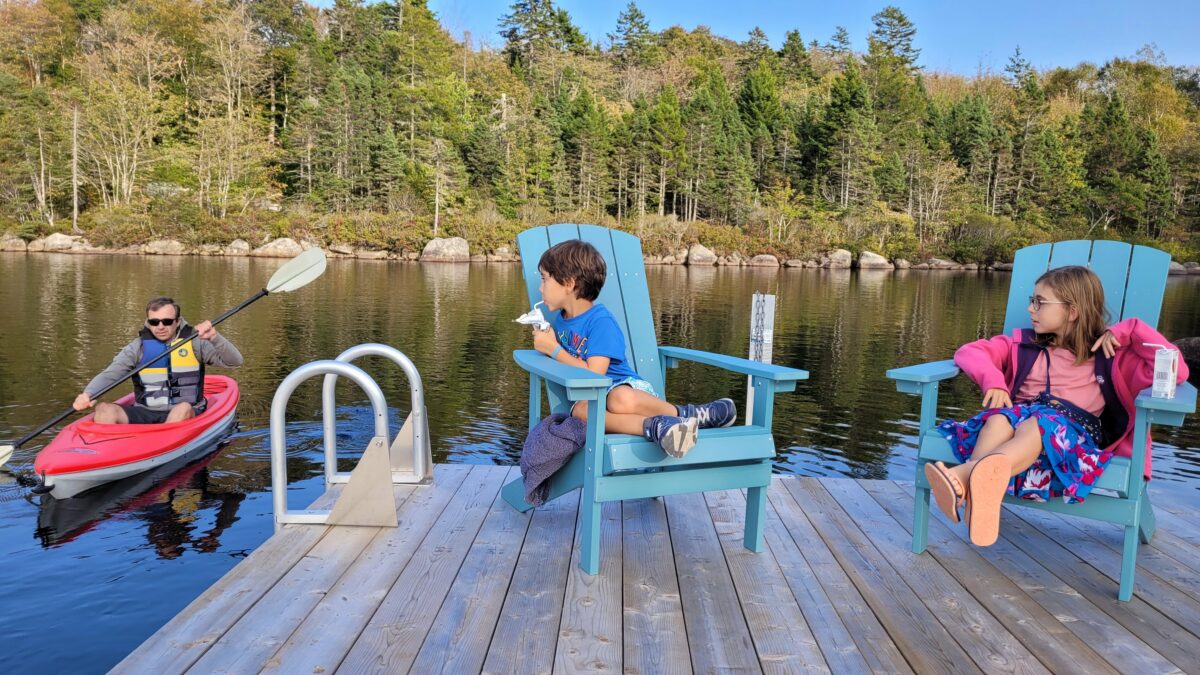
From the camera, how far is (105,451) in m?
4.17

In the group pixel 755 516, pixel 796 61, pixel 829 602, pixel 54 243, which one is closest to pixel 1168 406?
pixel 829 602

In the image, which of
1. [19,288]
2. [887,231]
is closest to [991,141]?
[887,231]

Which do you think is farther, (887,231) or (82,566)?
(887,231)

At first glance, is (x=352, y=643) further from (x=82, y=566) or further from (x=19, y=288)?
(x=19, y=288)

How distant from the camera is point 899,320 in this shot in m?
15.2

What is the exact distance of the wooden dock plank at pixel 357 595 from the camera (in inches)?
71.2

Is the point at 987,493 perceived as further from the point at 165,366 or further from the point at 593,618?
the point at 165,366

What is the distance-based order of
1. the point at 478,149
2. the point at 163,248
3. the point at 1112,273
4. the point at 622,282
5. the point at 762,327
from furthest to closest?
the point at 478,149, the point at 163,248, the point at 762,327, the point at 622,282, the point at 1112,273

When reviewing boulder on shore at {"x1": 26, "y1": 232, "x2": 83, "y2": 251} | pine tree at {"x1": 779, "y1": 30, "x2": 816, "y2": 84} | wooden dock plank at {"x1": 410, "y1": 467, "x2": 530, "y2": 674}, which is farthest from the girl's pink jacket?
pine tree at {"x1": 779, "y1": 30, "x2": 816, "y2": 84}

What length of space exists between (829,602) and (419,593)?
112cm

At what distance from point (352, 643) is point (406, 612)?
0.20 m

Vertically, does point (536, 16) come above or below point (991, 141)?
above

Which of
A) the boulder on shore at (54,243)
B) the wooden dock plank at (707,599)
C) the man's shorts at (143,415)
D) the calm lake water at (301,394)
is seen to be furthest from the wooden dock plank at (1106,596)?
the boulder on shore at (54,243)

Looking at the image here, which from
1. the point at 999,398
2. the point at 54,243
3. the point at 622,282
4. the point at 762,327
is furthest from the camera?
the point at 54,243
